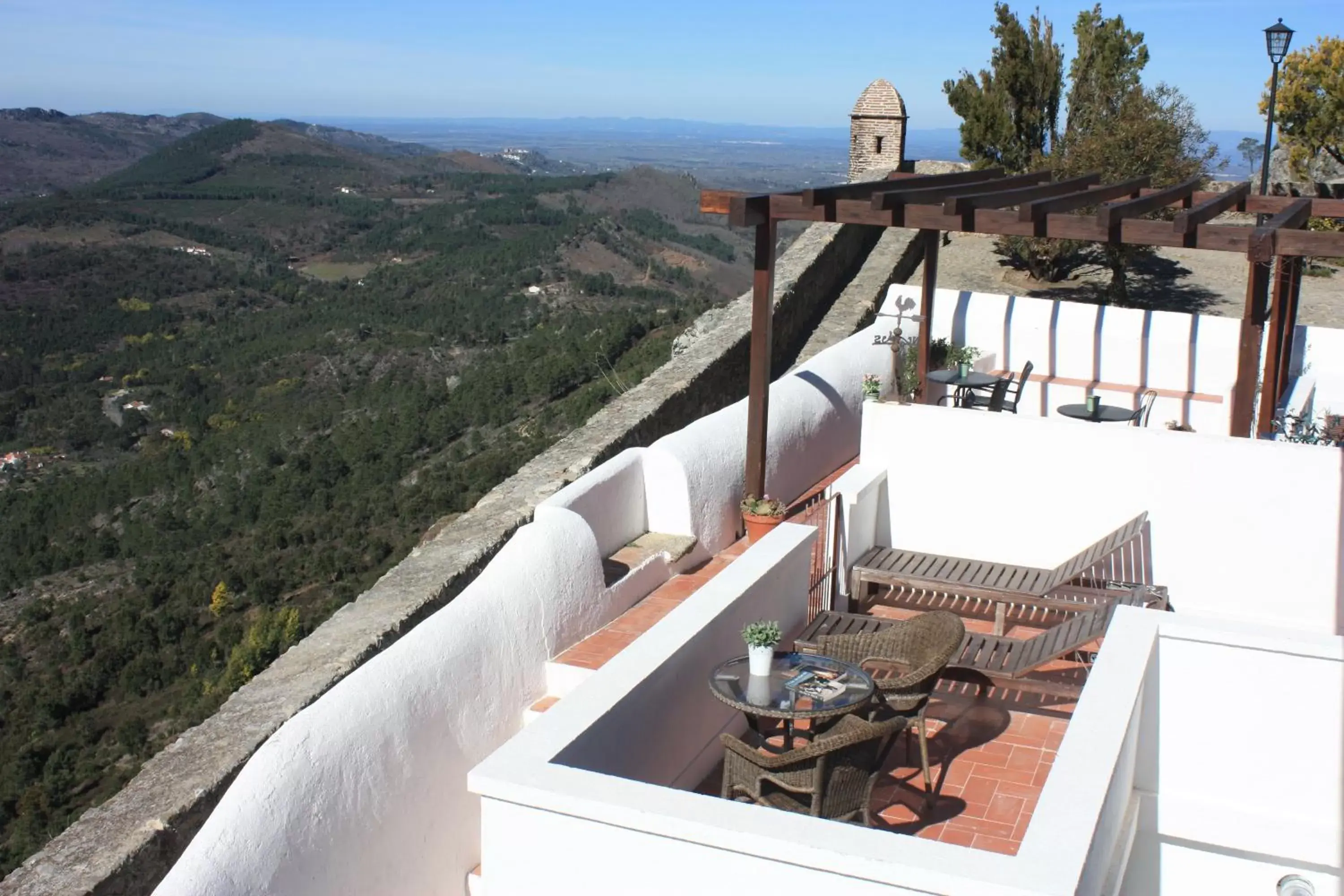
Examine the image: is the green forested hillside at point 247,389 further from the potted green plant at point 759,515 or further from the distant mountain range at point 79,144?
the distant mountain range at point 79,144

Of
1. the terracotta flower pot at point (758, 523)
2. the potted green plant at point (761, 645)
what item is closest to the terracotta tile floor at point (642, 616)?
the terracotta flower pot at point (758, 523)

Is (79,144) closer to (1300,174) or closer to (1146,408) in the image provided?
(1300,174)

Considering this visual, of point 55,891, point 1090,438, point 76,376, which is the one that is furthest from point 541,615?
point 76,376

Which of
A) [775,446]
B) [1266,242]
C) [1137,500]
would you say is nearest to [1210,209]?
[1266,242]

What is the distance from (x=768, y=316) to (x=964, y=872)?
15.5 feet

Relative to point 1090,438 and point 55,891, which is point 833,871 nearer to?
point 55,891

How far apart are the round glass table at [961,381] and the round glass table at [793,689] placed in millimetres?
5191

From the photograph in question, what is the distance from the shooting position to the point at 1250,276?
7207 mm

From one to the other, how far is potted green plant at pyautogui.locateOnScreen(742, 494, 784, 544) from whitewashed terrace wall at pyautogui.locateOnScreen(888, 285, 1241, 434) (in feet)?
Answer: 11.5

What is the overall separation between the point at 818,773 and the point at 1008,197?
181 inches

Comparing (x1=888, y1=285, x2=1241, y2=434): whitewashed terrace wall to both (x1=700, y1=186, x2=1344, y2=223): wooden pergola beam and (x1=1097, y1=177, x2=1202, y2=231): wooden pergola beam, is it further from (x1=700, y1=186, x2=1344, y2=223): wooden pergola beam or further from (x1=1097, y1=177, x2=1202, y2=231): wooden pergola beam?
(x1=1097, y1=177, x2=1202, y2=231): wooden pergola beam

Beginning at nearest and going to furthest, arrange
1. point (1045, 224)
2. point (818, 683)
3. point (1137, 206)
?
point (818, 683), point (1045, 224), point (1137, 206)

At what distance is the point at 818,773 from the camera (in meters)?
3.72

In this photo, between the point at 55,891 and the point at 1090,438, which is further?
the point at 1090,438
